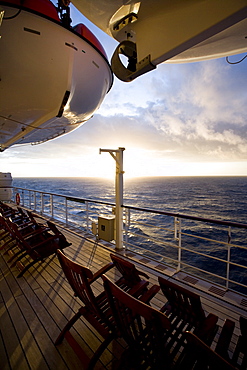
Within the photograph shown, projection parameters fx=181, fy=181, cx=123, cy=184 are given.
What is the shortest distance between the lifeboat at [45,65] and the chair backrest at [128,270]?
2.25m

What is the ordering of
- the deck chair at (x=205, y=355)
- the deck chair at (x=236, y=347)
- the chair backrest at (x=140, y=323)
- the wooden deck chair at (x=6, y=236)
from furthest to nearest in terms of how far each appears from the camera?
the wooden deck chair at (x=6, y=236)
the deck chair at (x=236, y=347)
the chair backrest at (x=140, y=323)
the deck chair at (x=205, y=355)

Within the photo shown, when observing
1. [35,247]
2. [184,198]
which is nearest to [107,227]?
[35,247]

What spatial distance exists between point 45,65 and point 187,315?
2896 millimetres

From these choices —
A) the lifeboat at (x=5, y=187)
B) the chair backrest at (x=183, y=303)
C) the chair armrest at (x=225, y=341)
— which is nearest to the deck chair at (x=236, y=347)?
the chair armrest at (x=225, y=341)

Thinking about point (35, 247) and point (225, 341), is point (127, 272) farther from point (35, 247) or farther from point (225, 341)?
point (35, 247)

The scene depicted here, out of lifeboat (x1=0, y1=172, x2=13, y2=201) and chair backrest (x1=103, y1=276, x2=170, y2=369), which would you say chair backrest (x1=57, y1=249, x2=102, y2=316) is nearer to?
chair backrest (x1=103, y1=276, x2=170, y2=369)

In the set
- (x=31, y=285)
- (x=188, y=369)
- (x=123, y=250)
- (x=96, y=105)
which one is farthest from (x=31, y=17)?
(x=123, y=250)

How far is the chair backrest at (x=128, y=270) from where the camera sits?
139 centimetres

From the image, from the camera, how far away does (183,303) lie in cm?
128

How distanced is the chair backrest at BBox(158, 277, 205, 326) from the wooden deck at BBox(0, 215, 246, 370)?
0.51 m

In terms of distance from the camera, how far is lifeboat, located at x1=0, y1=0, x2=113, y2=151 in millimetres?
1850

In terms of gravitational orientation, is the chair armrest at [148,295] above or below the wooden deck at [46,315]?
above

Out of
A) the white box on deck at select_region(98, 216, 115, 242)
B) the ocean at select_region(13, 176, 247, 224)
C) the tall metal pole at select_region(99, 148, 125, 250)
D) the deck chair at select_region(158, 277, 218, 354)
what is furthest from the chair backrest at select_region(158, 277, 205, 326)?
the ocean at select_region(13, 176, 247, 224)

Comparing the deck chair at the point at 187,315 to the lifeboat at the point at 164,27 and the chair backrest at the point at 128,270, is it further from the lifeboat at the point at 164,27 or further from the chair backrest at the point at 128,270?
the lifeboat at the point at 164,27
